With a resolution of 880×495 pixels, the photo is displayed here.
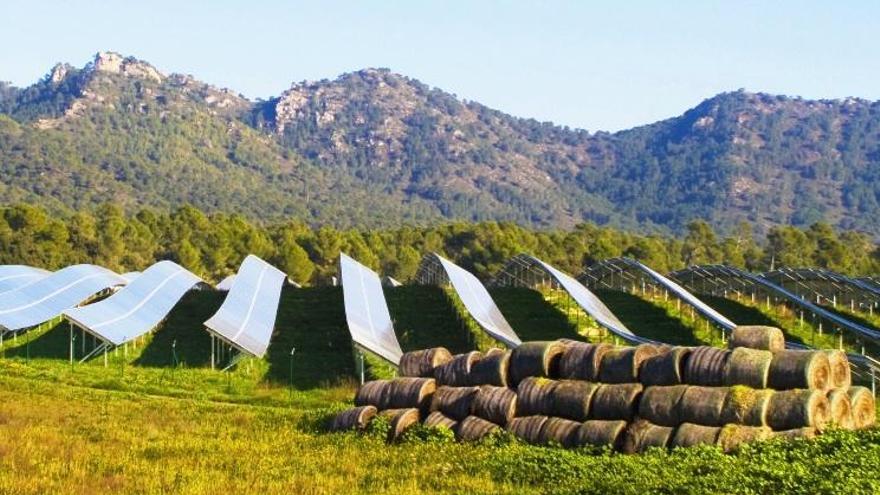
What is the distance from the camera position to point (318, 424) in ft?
82.8

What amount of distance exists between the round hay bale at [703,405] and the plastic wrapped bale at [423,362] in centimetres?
676

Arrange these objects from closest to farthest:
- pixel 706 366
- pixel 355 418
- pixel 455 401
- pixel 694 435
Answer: pixel 694 435 < pixel 706 366 < pixel 455 401 < pixel 355 418

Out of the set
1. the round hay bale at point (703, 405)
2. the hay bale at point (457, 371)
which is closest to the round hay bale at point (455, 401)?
the hay bale at point (457, 371)

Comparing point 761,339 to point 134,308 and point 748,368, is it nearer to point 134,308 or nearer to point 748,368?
point 748,368

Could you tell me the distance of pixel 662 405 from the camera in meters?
20.6

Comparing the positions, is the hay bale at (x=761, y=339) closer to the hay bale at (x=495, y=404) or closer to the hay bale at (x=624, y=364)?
the hay bale at (x=624, y=364)

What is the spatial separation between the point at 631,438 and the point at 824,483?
493cm

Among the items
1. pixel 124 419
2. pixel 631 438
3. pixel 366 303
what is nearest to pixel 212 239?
pixel 366 303

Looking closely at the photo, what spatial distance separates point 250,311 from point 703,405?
27.9 m

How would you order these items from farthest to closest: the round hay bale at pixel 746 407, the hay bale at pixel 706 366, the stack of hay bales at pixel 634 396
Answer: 1. the hay bale at pixel 706 366
2. the stack of hay bales at pixel 634 396
3. the round hay bale at pixel 746 407

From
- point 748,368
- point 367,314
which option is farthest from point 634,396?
point 367,314

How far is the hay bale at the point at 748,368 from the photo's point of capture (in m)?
20.4

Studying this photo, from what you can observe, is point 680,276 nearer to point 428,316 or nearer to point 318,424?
point 428,316

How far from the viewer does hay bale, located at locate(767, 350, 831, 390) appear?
2006 centimetres
